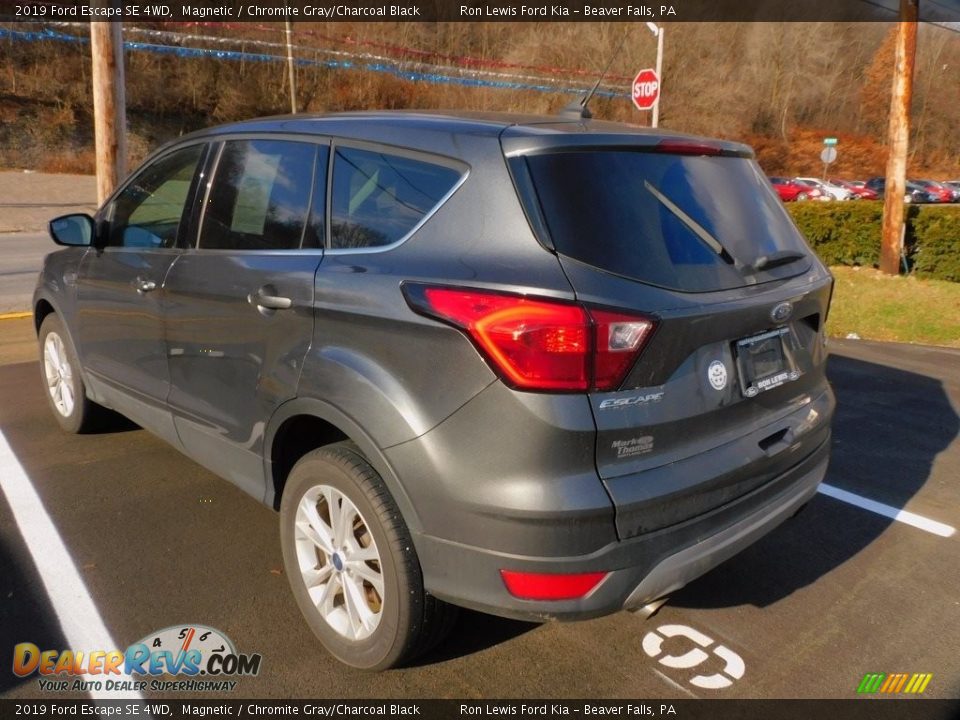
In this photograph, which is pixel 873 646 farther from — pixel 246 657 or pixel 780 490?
pixel 246 657

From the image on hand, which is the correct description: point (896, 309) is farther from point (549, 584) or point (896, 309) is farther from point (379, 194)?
point (549, 584)

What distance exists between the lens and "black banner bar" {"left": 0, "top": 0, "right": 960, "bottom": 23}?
34.5m

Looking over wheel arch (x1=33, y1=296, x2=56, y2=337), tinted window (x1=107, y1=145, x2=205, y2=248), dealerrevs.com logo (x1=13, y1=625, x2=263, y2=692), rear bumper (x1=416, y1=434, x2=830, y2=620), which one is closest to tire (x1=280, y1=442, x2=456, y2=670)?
rear bumper (x1=416, y1=434, x2=830, y2=620)

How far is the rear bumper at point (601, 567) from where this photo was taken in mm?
2217

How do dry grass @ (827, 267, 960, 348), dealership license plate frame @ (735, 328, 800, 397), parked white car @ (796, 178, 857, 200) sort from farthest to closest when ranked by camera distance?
parked white car @ (796, 178, 857, 200), dry grass @ (827, 267, 960, 348), dealership license plate frame @ (735, 328, 800, 397)

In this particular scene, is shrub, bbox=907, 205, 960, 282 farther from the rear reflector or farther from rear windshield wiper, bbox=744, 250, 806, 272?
the rear reflector

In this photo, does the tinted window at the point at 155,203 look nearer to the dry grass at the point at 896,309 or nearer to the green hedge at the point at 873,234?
the dry grass at the point at 896,309

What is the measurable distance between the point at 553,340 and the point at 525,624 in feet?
4.53

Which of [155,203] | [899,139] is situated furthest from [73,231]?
[899,139]

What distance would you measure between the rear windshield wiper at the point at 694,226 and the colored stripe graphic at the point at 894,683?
1521 mm

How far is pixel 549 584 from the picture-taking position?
2.22m

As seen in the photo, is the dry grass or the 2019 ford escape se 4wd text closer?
the 2019 ford escape se 4wd text

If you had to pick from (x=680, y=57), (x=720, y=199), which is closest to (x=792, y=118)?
(x=680, y=57)

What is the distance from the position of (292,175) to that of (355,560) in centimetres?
149
